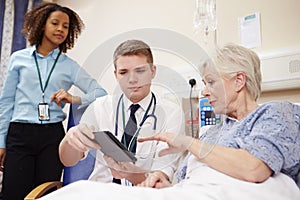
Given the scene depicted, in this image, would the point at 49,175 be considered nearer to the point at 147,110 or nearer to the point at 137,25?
the point at 147,110

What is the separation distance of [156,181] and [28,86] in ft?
3.87

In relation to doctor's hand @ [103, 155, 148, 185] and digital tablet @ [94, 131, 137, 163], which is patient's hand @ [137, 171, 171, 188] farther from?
digital tablet @ [94, 131, 137, 163]

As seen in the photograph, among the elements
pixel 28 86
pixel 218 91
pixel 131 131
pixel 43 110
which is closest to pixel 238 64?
pixel 218 91

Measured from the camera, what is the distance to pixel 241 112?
50.1 inches

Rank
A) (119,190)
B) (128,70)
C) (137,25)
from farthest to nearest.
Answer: (137,25)
(128,70)
(119,190)

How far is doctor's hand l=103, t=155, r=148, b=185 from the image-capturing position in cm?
116

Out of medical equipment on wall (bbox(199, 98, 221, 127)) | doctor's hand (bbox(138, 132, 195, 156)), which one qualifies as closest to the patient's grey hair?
medical equipment on wall (bbox(199, 98, 221, 127))

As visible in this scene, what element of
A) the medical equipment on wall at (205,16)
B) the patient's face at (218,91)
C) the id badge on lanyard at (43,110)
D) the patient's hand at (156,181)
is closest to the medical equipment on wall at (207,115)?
the patient's face at (218,91)

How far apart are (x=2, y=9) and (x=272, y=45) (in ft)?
6.78

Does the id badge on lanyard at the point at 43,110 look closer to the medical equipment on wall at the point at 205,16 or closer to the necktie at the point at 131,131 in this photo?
the necktie at the point at 131,131

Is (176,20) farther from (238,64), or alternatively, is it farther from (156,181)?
(156,181)

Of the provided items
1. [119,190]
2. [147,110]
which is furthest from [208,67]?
[119,190]

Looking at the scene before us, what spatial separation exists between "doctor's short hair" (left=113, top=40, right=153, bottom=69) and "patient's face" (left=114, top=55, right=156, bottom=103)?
0.01m

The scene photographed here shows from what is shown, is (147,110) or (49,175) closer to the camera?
(147,110)
